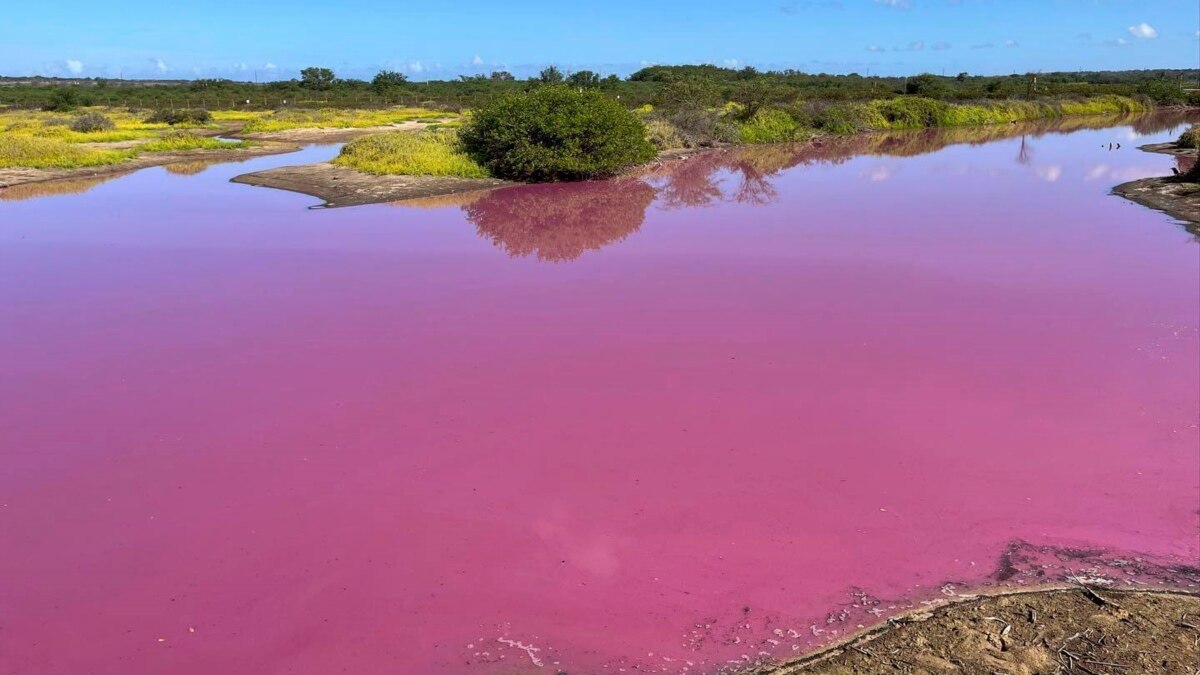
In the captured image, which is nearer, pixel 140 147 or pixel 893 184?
pixel 893 184

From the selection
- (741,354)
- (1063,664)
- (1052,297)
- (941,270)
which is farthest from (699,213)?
(1063,664)

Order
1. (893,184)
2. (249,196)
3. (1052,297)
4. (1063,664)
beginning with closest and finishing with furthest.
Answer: (1063,664) → (1052,297) → (249,196) → (893,184)

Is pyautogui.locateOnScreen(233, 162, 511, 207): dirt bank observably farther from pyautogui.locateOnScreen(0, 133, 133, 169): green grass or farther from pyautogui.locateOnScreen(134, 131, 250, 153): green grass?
pyautogui.locateOnScreen(134, 131, 250, 153): green grass

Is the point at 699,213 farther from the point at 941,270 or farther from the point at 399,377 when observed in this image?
the point at 399,377

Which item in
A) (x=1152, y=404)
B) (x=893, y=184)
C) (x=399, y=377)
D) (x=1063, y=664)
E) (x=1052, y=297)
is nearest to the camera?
(x=1063, y=664)

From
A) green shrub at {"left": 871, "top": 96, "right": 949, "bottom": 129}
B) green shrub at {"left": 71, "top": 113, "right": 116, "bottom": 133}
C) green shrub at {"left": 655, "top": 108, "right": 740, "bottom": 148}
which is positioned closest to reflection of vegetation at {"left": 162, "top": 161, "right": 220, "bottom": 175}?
green shrub at {"left": 71, "top": 113, "right": 116, "bottom": 133}

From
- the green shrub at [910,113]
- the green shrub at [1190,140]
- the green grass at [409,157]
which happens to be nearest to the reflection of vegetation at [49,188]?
the green grass at [409,157]

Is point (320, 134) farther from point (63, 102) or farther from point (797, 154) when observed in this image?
point (63, 102)
